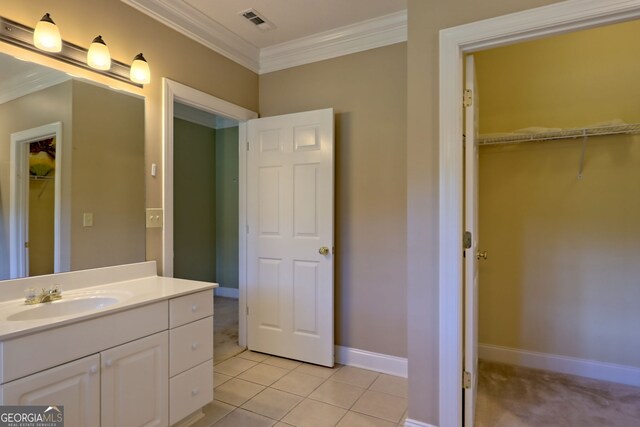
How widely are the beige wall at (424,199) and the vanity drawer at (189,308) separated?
117 centimetres

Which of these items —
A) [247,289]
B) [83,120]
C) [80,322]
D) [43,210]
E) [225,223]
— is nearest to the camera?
[80,322]

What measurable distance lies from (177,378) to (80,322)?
24.8 inches

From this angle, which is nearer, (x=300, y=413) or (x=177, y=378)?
(x=177, y=378)

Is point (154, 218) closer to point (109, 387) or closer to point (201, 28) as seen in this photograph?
point (109, 387)

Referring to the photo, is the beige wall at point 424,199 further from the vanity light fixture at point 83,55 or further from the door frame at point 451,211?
the vanity light fixture at point 83,55

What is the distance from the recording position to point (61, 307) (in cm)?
162

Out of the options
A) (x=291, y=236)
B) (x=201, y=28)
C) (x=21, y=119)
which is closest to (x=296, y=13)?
(x=201, y=28)

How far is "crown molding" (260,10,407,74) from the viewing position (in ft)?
8.34

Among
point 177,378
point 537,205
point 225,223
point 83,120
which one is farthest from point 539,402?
point 225,223

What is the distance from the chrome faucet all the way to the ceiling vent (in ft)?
7.01

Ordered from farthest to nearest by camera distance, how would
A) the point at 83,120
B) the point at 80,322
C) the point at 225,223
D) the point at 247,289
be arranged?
the point at 225,223 → the point at 247,289 → the point at 83,120 → the point at 80,322

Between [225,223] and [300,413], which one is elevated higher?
[225,223]

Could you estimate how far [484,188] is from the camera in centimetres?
281

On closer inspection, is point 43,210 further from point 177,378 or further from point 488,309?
point 488,309
